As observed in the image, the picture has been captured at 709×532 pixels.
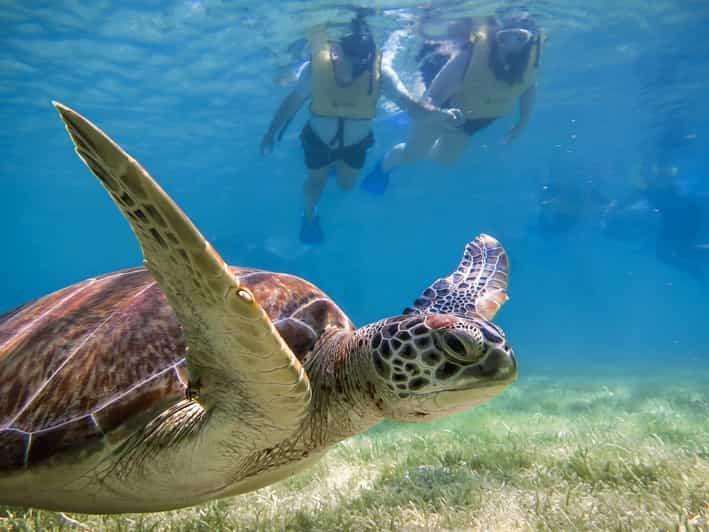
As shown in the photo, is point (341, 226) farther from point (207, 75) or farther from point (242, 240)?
point (207, 75)

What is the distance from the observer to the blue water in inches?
463

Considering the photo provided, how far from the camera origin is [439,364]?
1.50 meters

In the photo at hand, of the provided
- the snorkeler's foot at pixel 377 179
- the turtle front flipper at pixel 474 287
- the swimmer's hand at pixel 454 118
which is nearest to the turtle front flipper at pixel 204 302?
the turtle front flipper at pixel 474 287

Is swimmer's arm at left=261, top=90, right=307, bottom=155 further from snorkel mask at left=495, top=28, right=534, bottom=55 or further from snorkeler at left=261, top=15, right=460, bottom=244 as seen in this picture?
snorkel mask at left=495, top=28, right=534, bottom=55

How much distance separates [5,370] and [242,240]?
2516cm

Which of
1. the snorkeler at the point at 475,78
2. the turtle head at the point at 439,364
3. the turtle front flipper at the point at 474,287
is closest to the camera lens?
the turtle head at the point at 439,364

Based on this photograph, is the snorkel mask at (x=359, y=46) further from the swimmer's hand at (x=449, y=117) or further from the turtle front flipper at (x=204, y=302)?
the turtle front flipper at (x=204, y=302)

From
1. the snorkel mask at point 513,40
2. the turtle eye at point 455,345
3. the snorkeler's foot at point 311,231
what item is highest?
the snorkel mask at point 513,40

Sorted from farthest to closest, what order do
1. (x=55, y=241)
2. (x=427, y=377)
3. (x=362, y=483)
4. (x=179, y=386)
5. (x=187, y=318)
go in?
(x=55, y=241)
(x=362, y=483)
(x=179, y=386)
(x=427, y=377)
(x=187, y=318)

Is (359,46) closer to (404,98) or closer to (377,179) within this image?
(404,98)

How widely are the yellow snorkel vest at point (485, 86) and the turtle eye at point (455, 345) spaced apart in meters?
10.0

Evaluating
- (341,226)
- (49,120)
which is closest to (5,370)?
(49,120)

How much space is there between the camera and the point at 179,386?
5.38 feet

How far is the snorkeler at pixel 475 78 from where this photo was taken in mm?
9930
